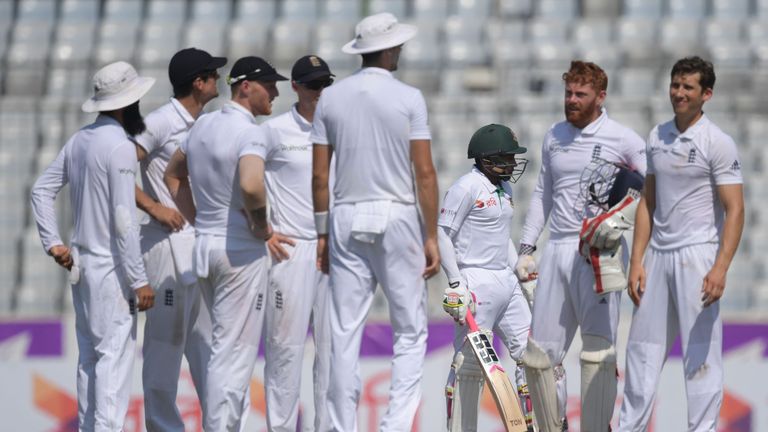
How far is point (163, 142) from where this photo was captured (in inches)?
272

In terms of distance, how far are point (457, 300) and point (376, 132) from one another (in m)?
1.05

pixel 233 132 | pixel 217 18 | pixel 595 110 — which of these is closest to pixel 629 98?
pixel 217 18

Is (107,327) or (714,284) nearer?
(714,284)

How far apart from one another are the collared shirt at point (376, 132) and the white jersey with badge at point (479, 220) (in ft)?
3.43

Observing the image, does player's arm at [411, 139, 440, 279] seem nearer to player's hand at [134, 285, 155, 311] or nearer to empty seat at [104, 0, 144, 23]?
player's hand at [134, 285, 155, 311]

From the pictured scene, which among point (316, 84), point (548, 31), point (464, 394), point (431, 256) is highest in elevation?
point (548, 31)

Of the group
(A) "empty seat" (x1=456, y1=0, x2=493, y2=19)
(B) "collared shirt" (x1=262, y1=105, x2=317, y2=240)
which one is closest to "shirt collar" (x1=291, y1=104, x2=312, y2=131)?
(B) "collared shirt" (x1=262, y1=105, x2=317, y2=240)

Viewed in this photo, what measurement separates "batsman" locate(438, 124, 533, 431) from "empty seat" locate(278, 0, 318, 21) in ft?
28.5

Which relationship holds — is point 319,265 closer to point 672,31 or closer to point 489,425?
point 489,425

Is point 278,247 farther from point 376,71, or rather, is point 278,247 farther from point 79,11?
point 79,11

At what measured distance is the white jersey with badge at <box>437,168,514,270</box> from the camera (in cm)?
698

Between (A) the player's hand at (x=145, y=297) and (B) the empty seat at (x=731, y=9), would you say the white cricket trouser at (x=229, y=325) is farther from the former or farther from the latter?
(B) the empty seat at (x=731, y=9)

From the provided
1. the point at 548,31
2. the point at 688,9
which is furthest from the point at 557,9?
the point at 688,9

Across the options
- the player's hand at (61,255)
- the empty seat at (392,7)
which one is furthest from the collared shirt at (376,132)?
the empty seat at (392,7)
